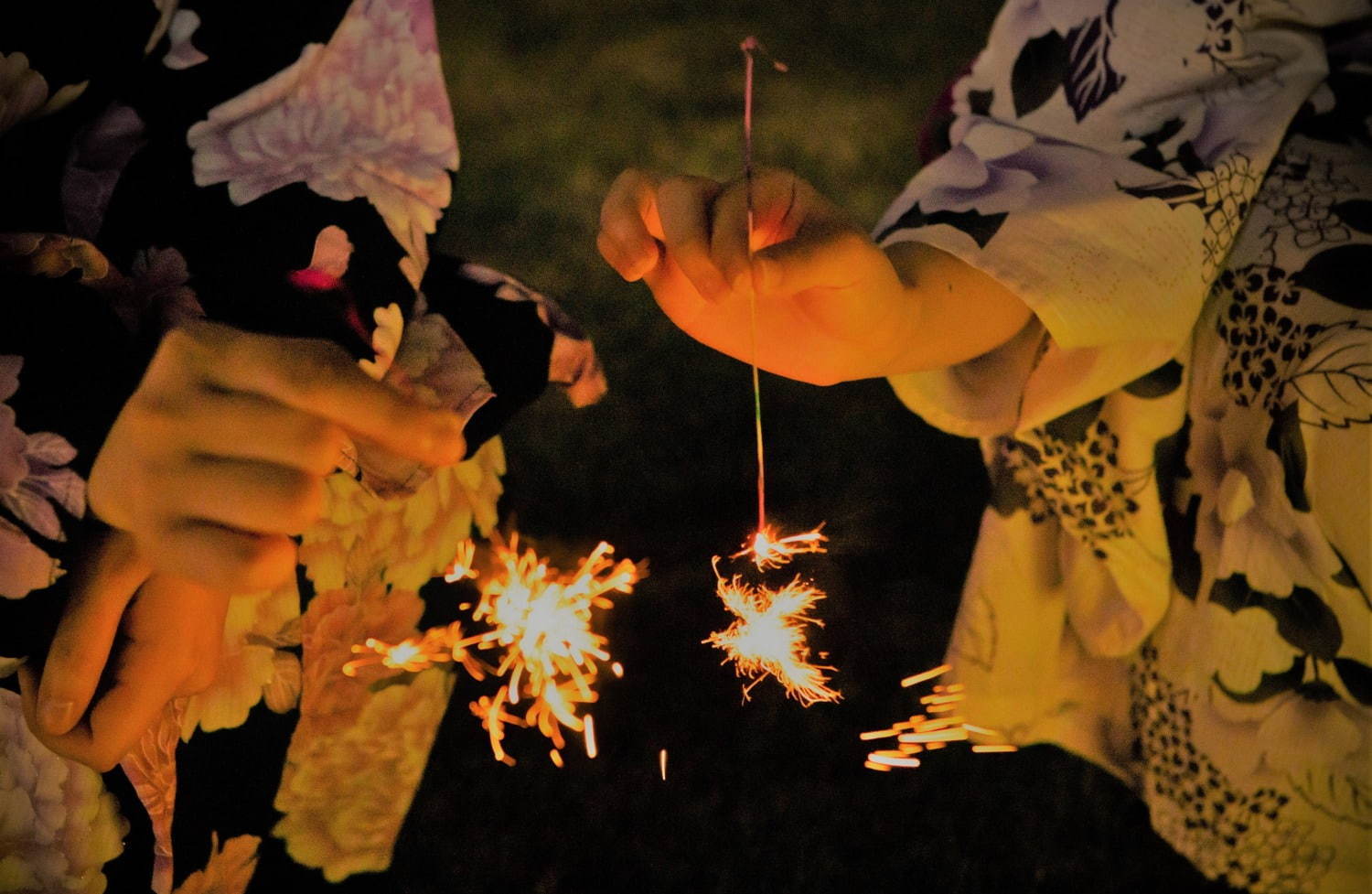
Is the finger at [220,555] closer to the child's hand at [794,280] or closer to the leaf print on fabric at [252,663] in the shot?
the leaf print on fabric at [252,663]

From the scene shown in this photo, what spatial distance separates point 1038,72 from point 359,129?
1.76 ft

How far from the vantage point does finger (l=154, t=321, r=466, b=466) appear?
1.35ft

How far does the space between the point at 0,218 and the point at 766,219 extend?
43 cm

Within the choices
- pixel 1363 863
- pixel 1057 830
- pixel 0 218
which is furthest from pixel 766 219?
pixel 1057 830

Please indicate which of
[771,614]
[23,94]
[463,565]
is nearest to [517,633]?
[463,565]

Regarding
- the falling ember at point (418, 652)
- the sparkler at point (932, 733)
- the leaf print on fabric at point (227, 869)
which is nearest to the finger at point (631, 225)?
the falling ember at point (418, 652)

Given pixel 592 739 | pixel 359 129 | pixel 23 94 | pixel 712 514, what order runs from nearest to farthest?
pixel 23 94 → pixel 359 129 → pixel 592 739 → pixel 712 514

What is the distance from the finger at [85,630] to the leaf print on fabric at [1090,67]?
72 cm

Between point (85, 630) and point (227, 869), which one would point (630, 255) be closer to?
point (85, 630)

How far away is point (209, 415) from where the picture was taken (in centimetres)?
41

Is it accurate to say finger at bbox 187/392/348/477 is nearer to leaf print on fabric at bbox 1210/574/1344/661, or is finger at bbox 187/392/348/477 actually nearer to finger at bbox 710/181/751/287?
finger at bbox 710/181/751/287

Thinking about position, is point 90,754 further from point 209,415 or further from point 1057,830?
point 1057,830

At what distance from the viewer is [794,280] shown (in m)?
0.55

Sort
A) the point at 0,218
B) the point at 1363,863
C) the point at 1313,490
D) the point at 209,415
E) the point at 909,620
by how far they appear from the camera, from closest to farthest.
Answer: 1. the point at 209,415
2. the point at 0,218
3. the point at 1313,490
4. the point at 1363,863
5. the point at 909,620
